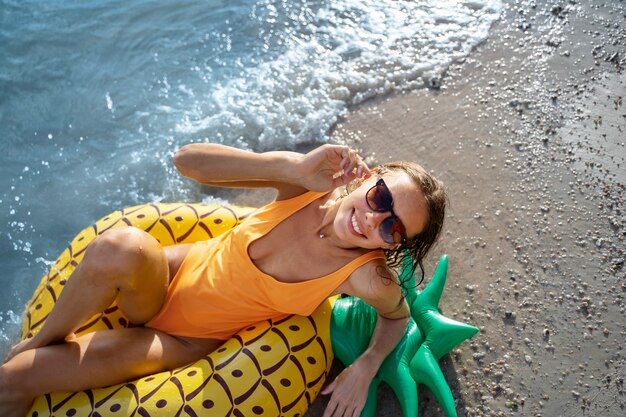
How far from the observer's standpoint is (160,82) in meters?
5.69

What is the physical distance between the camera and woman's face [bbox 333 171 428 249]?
285 centimetres

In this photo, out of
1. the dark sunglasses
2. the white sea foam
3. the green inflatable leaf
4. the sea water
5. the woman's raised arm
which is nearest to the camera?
the dark sunglasses

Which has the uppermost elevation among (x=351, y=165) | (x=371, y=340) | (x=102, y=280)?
(x=351, y=165)

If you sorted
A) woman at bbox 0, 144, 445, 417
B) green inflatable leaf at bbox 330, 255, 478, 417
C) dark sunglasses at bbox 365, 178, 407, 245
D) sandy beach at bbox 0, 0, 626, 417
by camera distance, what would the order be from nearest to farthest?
dark sunglasses at bbox 365, 178, 407, 245 < woman at bbox 0, 144, 445, 417 < green inflatable leaf at bbox 330, 255, 478, 417 < sandy beach at bbox 0, 0, 626, 417

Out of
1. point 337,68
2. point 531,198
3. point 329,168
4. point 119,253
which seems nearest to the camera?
point 119,253

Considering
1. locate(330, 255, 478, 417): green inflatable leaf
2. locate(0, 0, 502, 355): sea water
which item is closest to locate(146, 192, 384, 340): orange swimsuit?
locate(330, 255, 478, 417): green inflatable leaf

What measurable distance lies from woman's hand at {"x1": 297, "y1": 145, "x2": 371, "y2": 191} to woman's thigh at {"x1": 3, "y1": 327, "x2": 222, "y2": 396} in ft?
3.49

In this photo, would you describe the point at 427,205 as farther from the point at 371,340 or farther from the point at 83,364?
the point at 83,364

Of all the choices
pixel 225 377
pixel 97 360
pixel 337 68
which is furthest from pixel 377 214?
pixel 337 68

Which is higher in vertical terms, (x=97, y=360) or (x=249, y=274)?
(x=249, y=274)

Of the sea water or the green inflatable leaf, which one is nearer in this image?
the green inflatable leaf

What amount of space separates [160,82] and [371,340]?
11.3 ft

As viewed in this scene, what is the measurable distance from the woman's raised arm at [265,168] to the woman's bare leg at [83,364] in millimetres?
874

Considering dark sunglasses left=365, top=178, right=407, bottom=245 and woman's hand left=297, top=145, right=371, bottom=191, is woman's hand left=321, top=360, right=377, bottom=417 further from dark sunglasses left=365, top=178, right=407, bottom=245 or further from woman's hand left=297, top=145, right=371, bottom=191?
woman's hand left=297, top=145, right=371, bottom=191
